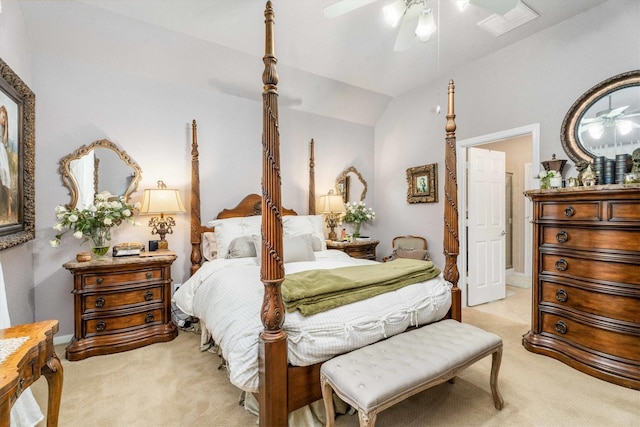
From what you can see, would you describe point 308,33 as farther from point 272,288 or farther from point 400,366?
point 400,366

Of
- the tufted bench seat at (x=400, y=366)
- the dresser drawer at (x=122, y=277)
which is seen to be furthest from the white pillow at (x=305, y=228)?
the tufted bench seat at (x=400, y=366)

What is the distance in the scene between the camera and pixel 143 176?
3.16 meters

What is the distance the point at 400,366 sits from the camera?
1.44 metres

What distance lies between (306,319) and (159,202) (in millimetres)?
2140

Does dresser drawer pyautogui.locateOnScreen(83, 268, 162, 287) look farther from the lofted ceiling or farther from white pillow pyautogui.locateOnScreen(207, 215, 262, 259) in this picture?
the lofted ceiling

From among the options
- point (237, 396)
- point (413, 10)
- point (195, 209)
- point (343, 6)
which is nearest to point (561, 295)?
point (413, 10)

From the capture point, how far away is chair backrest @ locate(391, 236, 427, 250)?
4074 millimetres

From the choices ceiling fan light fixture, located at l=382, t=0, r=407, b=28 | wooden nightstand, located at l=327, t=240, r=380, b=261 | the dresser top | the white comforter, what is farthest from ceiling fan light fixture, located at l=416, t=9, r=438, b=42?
the dresser top

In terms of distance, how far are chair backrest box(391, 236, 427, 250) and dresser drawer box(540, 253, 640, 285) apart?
1578mm

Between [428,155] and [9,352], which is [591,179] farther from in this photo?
[9,352]

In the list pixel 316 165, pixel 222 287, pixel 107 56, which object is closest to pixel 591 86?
pixel 316 165

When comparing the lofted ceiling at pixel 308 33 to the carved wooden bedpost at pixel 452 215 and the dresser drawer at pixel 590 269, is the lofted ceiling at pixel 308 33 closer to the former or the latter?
the carved wooden bedpost at pixel 452 215

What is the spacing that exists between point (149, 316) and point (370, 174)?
11.7 ft

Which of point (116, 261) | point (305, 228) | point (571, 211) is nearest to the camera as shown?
point (571, 211)
